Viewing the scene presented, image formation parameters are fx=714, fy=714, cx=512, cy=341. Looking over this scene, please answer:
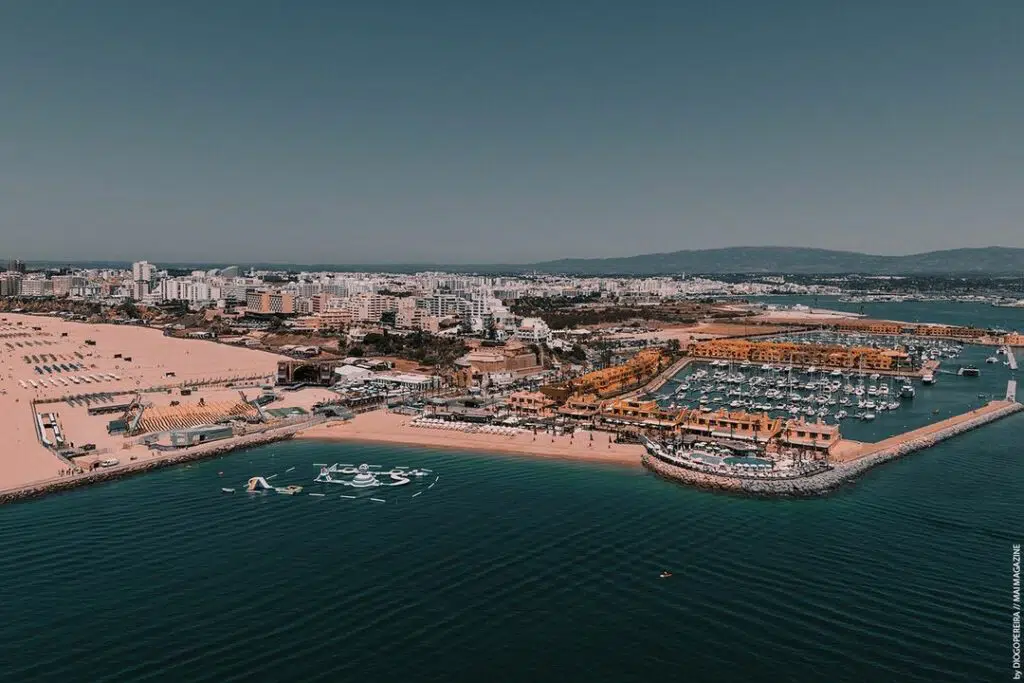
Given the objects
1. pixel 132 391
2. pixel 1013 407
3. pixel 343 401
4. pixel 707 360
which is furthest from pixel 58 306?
pixel 1013 407

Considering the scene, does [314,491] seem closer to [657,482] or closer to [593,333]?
[657,482]

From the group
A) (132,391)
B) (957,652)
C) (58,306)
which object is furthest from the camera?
(58,306)

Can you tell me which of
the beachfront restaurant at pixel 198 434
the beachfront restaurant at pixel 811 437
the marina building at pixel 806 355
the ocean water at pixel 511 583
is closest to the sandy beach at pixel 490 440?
the beachfront restaurant at pixel 198 434

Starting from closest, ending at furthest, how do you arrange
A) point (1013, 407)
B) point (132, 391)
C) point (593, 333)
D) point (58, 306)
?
1. point (1013, 407)
2. point (132, 391)
3. point (593, 333)
4. point (58, 306)

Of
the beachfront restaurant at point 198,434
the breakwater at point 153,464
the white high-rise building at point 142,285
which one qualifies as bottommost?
the breakwater at point 153,464

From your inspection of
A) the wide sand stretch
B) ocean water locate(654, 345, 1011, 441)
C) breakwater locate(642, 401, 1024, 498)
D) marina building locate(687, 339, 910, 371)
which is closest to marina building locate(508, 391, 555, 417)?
ocean water locate(654, 345, 1011, 441)

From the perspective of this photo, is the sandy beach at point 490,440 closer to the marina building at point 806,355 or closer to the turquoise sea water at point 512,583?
the turquoise sea water at point 512,583
